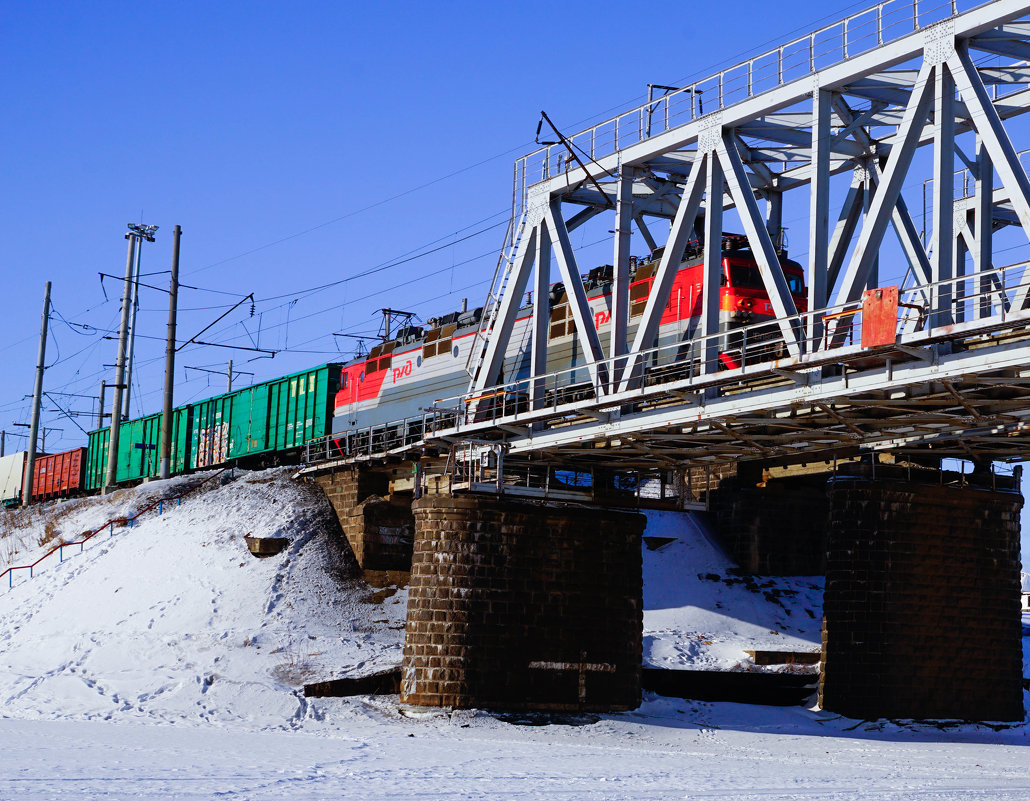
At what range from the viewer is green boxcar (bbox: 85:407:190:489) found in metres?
62.8

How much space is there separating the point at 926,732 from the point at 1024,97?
17998 mm

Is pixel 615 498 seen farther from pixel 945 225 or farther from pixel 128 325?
Result: pixel 128 325

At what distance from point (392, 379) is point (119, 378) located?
1733cm

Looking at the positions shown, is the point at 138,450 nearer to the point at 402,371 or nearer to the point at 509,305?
the point at 402,371

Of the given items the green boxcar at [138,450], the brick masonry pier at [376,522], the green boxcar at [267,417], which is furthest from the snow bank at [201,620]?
the green boxcar at [138,450]

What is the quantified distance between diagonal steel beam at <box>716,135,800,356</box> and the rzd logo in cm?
2021

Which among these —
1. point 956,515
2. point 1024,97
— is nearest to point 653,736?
point 956,515

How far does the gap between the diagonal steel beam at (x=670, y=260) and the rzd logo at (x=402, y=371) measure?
18277mm

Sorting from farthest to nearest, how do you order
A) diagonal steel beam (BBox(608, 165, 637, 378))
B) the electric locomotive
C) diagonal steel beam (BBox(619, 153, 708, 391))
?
the electric locomotive
diagonal steel beam (BBox(608, 165, 637, 378))
diagonal steel beam (BBox(619, 153, 708, 391))

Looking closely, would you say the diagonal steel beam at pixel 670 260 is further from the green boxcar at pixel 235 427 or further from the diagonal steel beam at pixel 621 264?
the green boxcar at pixel 235 427

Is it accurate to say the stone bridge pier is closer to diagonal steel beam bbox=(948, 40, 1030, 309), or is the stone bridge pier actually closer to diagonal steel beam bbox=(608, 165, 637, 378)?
diagonal steel beam bbox=(608, 165, 637, 378)

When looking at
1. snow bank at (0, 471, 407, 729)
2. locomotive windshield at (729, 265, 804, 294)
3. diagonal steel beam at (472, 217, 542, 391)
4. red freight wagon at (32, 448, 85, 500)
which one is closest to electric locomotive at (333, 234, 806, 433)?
locomotive windshield at (729, 265, 804, 294)

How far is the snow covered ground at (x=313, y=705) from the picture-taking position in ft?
79.3

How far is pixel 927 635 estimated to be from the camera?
1478 inches
